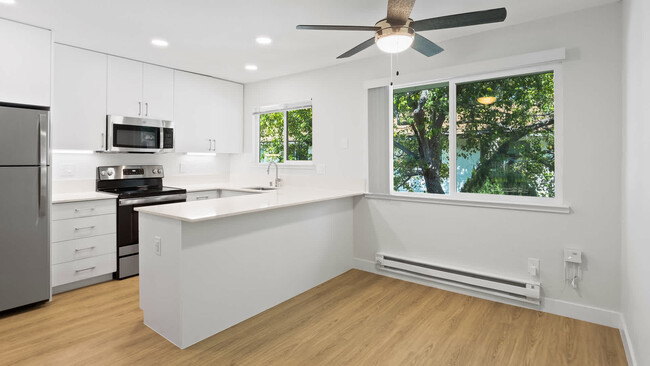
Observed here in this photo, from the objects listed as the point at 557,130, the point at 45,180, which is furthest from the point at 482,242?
the point at 45,180

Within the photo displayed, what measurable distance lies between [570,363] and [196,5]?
3.47 meters

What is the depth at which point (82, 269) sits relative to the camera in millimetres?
3221

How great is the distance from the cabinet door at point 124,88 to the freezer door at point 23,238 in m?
1.22

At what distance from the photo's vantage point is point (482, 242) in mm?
3045

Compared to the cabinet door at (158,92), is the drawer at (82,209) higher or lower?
lower

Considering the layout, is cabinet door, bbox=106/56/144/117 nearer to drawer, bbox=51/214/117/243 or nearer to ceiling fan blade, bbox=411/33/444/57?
drawer, bbox=51/214/117/243

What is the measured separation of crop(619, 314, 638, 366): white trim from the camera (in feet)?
6.41

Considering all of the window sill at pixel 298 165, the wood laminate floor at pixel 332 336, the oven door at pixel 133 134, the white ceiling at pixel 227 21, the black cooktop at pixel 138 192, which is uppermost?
the white ceiling at pixel 227 21

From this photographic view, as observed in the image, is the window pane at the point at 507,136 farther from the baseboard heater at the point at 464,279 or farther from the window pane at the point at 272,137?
the window pane at the point at 272,137

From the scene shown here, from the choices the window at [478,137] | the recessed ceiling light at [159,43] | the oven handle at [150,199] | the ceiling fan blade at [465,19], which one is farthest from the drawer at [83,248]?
the ceiling fan blade at [465,19]

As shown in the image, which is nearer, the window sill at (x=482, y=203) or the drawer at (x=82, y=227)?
the window sill at (x=482, y=203)

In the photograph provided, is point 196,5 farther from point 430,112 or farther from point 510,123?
point 510,123

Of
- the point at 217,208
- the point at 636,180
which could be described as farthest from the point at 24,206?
the point at 636,180

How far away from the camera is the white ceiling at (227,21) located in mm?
2508
